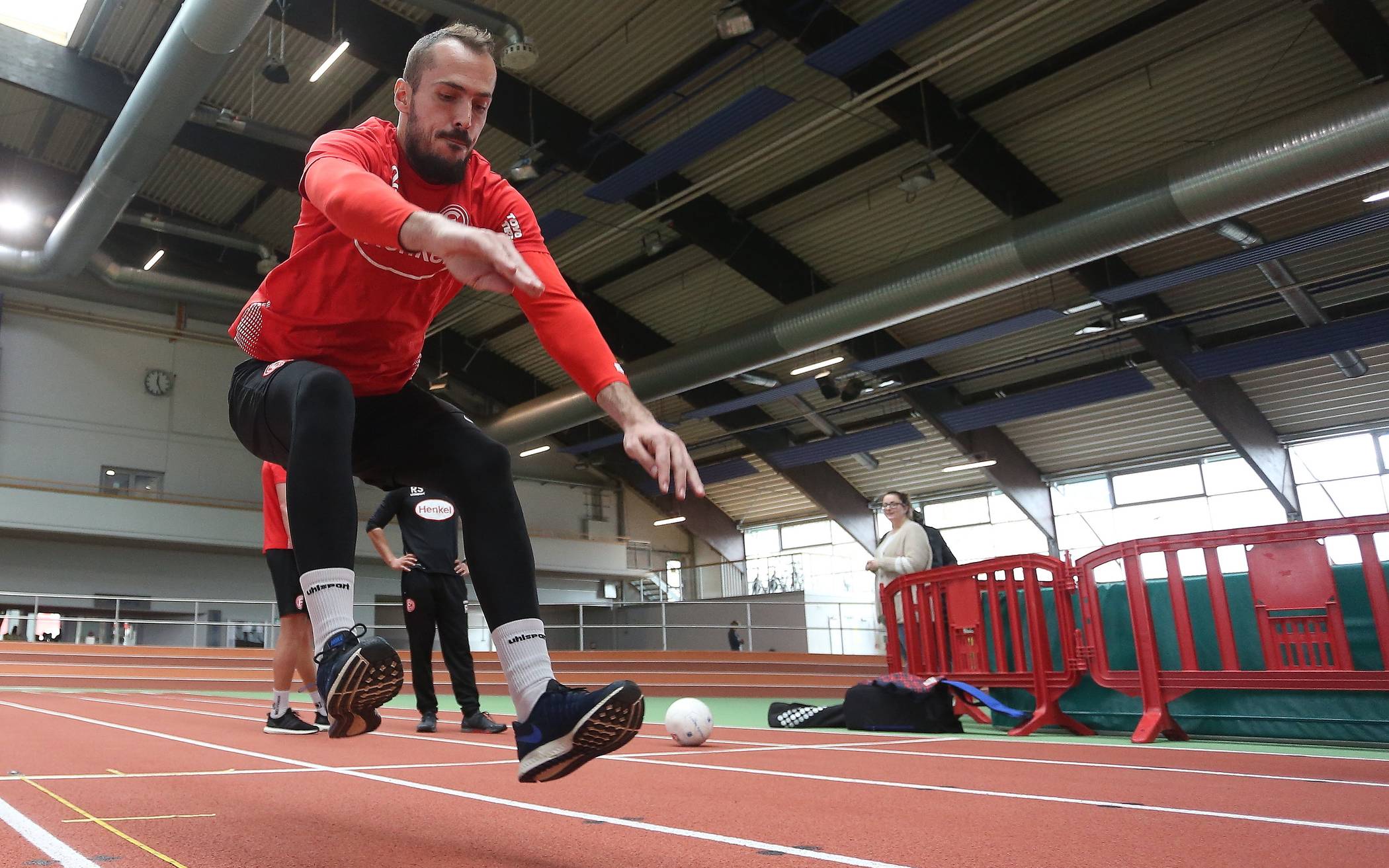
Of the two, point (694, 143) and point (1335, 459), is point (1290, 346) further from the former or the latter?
point (694, 143)

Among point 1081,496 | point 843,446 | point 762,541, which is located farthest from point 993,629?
point 762,541

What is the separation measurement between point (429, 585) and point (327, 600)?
3.64 m

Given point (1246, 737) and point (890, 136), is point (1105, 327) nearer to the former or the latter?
point (890, 136)

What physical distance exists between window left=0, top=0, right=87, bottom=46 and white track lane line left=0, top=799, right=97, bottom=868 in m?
15.0

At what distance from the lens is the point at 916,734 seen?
534cm

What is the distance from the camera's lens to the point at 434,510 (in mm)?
5348

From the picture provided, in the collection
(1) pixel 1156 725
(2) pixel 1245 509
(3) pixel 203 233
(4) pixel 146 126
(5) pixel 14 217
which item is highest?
(3) pixel 203 233

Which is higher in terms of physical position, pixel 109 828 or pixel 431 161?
pixel 431 161

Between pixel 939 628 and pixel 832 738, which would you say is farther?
pixel 939 628

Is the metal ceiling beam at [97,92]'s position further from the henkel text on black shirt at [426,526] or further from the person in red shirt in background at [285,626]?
the person in red shirt in background at [285,626]

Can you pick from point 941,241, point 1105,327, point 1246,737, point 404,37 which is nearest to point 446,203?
point 1246,737

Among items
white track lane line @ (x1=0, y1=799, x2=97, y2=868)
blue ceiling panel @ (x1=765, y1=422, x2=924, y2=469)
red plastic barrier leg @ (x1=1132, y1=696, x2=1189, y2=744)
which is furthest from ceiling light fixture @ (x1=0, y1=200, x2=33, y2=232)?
red plastic barrier leg @ (x1=1132, y1=696, x2=1189, y2=744)

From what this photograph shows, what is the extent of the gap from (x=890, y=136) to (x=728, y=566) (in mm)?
14471

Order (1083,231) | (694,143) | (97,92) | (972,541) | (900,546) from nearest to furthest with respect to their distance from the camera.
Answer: (900,546), (1083,231), (694,143), (97,92), (972,541)
